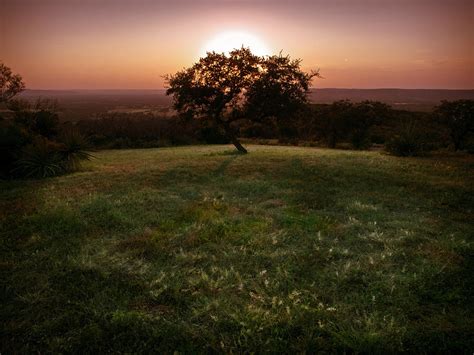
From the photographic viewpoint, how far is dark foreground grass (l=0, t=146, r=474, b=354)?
15.5ft

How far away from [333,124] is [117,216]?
37.3 metres

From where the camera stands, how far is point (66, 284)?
6094mm

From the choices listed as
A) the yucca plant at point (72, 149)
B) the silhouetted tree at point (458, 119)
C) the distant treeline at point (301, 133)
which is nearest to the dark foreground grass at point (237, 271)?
the yucca plant at point (72, 149)

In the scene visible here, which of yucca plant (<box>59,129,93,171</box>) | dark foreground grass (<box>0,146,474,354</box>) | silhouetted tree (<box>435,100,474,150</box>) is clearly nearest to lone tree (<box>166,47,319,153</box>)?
yucca plant (<box>59,129,93,171</box>)

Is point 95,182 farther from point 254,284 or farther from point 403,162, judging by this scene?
point 403,162

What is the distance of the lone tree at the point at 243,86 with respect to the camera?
76.3ft

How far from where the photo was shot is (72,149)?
18.8 m

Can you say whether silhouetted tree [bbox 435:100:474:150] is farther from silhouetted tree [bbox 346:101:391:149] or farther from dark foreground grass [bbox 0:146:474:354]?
dark foreground grass [bbox 0:146:474:354]

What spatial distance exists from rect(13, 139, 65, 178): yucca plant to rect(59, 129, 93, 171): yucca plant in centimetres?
57

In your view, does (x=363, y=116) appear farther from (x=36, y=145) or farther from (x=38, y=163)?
(x=38, y=163)

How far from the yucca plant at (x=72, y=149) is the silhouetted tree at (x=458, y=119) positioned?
36.7 metres

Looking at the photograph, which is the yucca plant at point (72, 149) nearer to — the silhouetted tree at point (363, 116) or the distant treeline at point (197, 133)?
the distant treeline at point (197, 133)

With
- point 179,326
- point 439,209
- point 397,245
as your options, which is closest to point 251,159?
point 439,209

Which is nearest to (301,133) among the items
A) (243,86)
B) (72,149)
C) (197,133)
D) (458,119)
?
(197,133)
